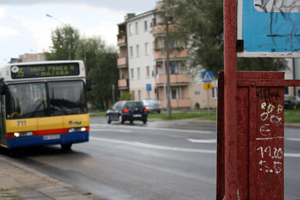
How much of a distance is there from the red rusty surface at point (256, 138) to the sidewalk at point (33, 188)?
3.92 meters

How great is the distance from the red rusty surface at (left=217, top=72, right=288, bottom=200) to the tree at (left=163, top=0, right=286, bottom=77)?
2607 centimetres

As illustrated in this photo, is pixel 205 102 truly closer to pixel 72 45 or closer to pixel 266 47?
pixel 72 45

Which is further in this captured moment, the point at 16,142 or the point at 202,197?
the point at 16,142

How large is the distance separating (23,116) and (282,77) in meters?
10.8

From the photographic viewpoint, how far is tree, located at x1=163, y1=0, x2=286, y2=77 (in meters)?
29.9

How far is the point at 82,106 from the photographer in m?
13.7

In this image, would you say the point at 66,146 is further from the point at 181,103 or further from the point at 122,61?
the point at 122,61

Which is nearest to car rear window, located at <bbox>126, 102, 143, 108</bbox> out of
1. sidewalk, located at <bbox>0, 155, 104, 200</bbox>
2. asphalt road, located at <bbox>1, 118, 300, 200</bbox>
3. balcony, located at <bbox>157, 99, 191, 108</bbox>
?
asphalt road, located at <bbox>1, 118, 300, 200</bbox>

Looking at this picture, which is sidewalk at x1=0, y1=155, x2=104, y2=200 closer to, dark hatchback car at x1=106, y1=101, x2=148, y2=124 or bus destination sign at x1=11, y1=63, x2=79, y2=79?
bus destination sign at x1=11, y1=63, x2=79, y2=79

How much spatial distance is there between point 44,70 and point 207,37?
1879 cm

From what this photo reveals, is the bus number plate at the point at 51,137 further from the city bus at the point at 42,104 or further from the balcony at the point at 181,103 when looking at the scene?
the balcony at the point at 181,103

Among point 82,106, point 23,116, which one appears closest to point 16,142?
point 23,116

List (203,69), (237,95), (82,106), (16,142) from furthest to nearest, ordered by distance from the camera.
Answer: (203,69) < (82,106) < (16,142) < (237,95)

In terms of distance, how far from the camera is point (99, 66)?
3157 inches
